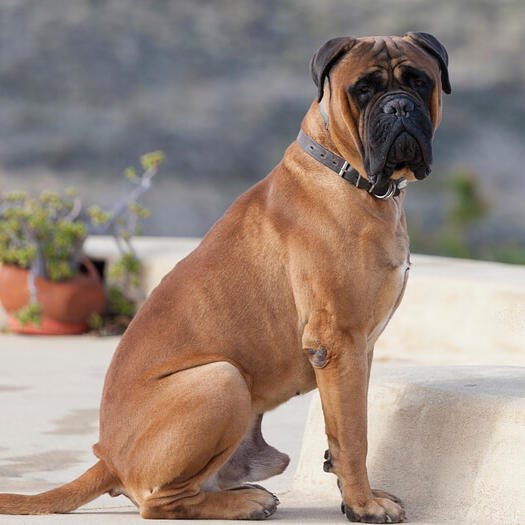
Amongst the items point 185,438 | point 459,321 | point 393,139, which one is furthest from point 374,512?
point 459,321

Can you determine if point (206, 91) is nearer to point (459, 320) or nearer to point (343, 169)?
point (459, 320)

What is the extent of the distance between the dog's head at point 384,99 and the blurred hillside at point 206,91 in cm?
1892

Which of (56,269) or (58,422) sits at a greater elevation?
(58,422)

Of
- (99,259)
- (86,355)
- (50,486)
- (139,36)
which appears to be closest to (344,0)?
(139,36)

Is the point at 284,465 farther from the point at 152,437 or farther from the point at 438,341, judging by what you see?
the point at 438,341

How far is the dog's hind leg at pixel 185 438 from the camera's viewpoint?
3.63 metres

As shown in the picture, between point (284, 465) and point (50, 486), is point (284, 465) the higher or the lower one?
the higher one

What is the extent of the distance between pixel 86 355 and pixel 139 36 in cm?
1803

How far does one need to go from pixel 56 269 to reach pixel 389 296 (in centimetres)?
614

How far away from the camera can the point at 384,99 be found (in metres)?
3.63

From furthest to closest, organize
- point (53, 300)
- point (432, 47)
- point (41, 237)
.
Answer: point (41, 237), point (53, 300), point (432, 47)

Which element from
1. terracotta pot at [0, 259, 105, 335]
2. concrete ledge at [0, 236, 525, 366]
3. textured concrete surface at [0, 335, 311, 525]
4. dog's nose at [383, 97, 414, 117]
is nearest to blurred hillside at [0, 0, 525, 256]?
terracotta pot at [0, 259, 105, 335]

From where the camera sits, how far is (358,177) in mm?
3811

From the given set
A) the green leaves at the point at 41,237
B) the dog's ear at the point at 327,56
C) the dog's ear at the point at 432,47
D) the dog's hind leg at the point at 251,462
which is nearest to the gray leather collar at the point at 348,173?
the dog's ear at the point at 327,56
